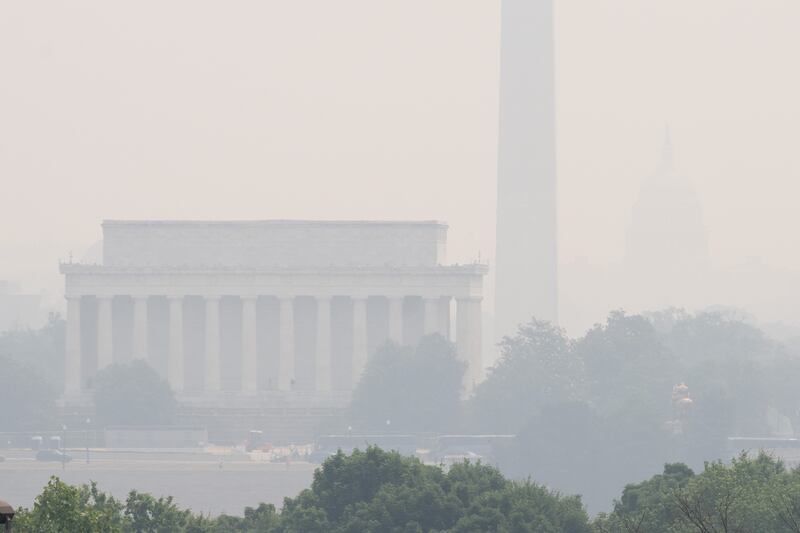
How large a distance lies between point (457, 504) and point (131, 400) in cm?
10383

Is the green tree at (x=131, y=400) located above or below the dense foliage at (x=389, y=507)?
above

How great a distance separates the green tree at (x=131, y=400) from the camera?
625ft

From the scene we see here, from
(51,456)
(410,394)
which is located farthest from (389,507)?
(410,394)

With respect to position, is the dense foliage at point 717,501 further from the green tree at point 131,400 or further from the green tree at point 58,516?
the green tree at point 131,400

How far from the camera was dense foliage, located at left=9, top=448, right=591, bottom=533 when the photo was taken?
8431cm

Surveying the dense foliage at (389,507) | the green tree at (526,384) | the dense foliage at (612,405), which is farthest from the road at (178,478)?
the dense foliage at (389,507)

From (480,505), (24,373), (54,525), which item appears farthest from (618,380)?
(54,525)

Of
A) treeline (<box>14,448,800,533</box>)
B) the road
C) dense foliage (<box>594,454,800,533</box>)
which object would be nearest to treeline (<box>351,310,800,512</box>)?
the road

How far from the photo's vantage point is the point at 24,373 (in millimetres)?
195125

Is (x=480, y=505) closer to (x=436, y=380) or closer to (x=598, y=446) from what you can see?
(x=598, y=446)

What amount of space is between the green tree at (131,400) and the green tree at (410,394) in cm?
1205

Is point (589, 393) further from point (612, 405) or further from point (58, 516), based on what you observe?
point (58, 516)

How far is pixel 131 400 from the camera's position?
191m

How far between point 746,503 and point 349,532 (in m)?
12.6
